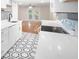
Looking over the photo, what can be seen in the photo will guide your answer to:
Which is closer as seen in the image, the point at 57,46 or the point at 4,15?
the point at 57,46

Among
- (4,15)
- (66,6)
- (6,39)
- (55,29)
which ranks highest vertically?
(4,15)

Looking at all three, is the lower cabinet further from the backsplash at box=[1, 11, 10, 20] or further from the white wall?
the white wall

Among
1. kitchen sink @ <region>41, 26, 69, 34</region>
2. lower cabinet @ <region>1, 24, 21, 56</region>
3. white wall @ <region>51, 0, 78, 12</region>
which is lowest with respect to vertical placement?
lower cabinet @ <region>1, 24, 21, 56</region>

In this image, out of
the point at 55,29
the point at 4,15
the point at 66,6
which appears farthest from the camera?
the point at 4,15

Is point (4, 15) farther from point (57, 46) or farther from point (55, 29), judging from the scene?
point (57, 46)

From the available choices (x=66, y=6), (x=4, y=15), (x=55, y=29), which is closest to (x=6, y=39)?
(x=4, y=15)

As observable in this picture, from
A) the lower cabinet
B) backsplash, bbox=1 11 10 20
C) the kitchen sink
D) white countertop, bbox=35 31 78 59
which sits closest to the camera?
white countertop, bbox=35 31 78 59

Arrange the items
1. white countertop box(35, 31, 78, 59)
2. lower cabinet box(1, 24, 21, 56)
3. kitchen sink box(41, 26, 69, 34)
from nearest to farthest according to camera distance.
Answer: white countertop box(35, 31, 78, 59)
kitchen sink box(41, 26, 69, 34)
lower cabinet box(1, 24, 21, 56)

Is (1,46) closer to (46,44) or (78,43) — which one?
(46,44)

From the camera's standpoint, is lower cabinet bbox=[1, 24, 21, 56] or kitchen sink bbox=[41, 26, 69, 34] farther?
lower cabinet bbox=[1, 24, 21, 56]

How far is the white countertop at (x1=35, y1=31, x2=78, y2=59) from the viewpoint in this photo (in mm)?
1403

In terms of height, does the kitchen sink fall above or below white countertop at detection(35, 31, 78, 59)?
above

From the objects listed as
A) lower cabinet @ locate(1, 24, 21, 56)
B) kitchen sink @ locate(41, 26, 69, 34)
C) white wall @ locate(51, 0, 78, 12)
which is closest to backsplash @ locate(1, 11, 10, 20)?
lower cabinet @ locate(1, 24, 21, 56)

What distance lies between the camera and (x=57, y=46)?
152cm
